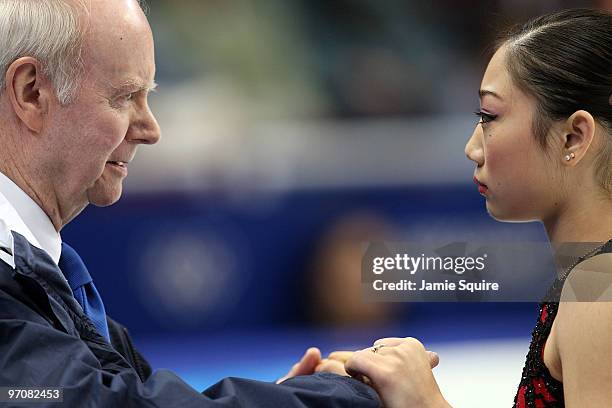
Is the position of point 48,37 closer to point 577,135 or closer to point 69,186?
point 69,186

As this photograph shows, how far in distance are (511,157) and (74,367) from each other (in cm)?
92

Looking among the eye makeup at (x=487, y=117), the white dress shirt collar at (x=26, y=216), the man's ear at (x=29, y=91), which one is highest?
the eye makeup at (x=487, y=117)

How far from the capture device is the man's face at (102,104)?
1.80 meters

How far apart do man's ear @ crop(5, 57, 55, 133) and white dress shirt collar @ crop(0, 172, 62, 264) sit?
125mm

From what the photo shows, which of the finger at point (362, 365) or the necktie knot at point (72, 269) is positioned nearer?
the finger at point (362, 365)

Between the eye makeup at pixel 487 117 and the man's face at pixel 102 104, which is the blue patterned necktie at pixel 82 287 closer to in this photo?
the man's face at pixel 102 104

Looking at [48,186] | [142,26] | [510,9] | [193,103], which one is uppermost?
[510,9]

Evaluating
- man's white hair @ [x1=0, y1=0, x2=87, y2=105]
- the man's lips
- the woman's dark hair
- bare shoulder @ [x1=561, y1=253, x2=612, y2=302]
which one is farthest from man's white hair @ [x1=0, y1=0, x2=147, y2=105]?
bare shoulder @ [x1=561, y1=253, x2=612, y2=302]

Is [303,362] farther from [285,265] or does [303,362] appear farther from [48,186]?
[285,265]

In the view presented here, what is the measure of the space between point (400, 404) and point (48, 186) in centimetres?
81

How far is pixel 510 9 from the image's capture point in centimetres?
538

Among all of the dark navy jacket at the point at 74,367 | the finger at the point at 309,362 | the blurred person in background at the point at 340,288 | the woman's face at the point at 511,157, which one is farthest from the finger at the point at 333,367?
the blurred person in background at the point at 340,288

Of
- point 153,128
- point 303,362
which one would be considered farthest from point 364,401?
point 153,128

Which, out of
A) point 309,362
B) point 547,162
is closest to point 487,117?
A: point 547,162
